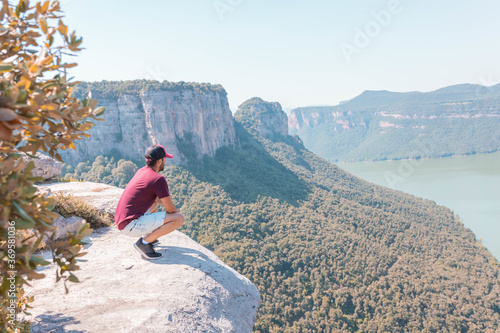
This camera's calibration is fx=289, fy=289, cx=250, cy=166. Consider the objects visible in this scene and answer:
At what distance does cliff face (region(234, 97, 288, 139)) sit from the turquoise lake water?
127 ft

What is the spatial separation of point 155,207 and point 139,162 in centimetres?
3691

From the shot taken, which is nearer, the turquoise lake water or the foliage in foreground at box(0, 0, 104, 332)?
the foliage in foreground at box(0, 0, 104, 332)

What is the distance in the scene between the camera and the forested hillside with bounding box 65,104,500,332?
2241 cm

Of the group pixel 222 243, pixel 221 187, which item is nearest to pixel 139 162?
pixel 221 187

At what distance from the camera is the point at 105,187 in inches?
298

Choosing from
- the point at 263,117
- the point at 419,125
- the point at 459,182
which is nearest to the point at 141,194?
the point at 263,117

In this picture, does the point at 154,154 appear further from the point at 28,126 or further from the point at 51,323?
the point at 28,126

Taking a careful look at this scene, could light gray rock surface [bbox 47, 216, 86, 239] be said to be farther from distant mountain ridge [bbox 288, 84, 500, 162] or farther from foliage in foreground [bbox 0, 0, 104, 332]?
distant mountain ridge [bbox 288, 84, 500, 162]

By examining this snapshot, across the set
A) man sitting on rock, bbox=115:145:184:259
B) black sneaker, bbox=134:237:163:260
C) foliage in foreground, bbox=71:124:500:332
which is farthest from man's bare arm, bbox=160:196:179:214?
foliage in foreground, bbox=71:124:500:332

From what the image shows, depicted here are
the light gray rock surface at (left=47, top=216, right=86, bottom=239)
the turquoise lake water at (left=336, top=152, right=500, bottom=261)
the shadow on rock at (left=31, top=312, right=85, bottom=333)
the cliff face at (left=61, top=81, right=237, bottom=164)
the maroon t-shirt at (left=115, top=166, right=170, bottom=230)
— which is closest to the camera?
the shadow on rock at (left=31, top=312, right=85, bottom=333)

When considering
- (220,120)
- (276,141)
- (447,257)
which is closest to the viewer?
(447,257)

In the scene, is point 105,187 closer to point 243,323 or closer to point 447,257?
point 243,323

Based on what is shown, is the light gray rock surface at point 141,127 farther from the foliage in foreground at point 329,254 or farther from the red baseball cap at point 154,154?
the red baseball cap at point 154,154

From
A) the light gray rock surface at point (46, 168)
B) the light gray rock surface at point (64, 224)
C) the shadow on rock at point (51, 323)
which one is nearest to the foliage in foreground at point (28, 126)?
the shadow on rock at point (51, 323)
